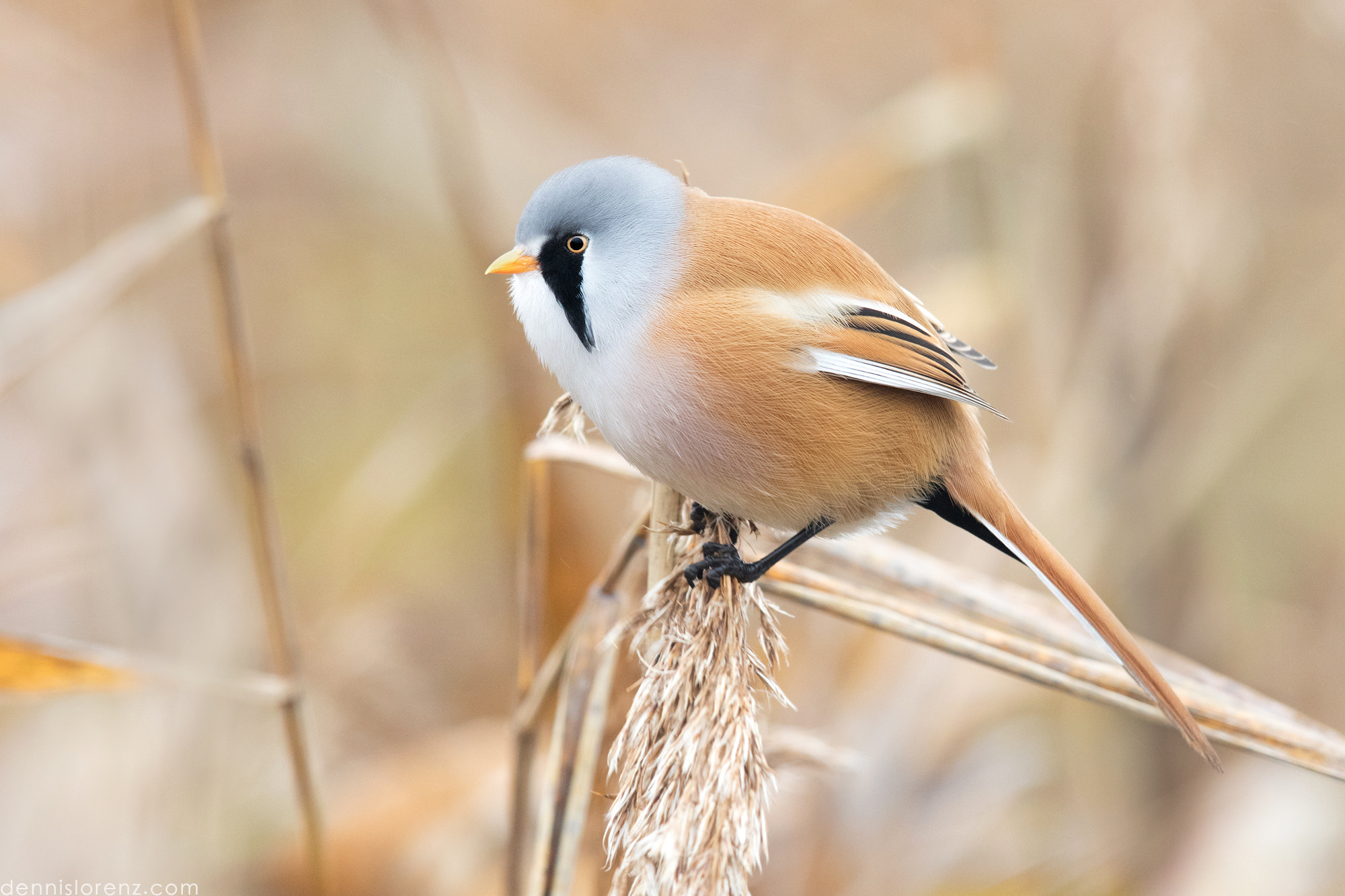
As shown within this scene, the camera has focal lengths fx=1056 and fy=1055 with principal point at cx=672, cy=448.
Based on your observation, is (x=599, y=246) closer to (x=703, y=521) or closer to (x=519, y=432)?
(x=703, y=521)

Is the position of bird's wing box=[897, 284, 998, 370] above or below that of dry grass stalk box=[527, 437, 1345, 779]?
above

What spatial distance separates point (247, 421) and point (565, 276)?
Answer: 0.58 m

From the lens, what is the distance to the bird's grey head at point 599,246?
5.68ft

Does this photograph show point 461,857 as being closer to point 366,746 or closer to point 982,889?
point 366,746

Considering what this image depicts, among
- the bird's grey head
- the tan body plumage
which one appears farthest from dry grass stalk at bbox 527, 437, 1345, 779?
the bird's grey head

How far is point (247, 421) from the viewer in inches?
69.5

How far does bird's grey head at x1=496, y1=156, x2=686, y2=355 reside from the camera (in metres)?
1.73

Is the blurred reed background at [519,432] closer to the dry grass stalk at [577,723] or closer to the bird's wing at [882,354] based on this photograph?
the dry grass stalk at [577,723]

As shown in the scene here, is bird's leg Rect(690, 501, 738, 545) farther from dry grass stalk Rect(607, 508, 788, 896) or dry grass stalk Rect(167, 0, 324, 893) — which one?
dry grass stalk Rect(167, 0, 324, 893)

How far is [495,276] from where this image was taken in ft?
8.49

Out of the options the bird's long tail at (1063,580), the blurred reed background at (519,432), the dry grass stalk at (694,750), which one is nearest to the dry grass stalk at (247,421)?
the blurred reed background at (519,432)

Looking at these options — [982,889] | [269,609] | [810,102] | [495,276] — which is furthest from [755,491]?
[810,102]

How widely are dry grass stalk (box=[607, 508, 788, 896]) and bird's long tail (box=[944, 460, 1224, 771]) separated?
48 centimetres

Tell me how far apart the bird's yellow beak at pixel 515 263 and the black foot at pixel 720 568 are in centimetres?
57
